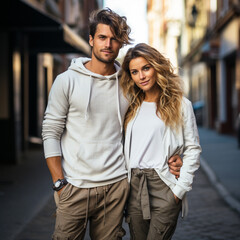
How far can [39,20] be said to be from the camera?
32.2 feet

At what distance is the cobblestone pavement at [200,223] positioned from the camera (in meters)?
5.32

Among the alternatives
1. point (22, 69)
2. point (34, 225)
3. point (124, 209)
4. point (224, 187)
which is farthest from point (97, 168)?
point (22, 69)

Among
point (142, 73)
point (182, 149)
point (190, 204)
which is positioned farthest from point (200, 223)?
point (142, 73)

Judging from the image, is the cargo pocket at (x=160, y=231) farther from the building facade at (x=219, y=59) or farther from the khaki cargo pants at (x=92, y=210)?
the building facade at (x=219, y=59)

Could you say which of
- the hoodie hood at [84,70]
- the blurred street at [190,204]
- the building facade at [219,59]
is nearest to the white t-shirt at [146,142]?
the hoodie hood at [84,70]

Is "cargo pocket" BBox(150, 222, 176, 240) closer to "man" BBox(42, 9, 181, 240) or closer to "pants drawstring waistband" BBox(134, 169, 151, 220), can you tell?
"pants drawstring waistband" BBox(134, 169, 151, 220)

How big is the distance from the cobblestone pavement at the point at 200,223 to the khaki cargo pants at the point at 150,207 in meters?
1.89

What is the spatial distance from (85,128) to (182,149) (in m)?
0.71

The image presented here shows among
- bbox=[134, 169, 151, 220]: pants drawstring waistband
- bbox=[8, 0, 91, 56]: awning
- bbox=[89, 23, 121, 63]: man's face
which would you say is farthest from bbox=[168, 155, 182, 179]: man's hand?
bbox=[8, 0, 91, 56]: awning

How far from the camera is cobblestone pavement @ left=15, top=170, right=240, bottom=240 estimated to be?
5.32m

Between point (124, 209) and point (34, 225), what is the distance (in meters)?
2.72

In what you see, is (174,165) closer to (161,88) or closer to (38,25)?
(161,88)

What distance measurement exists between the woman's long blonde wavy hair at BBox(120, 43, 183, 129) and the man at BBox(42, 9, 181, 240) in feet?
0.41

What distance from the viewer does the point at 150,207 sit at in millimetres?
3293
